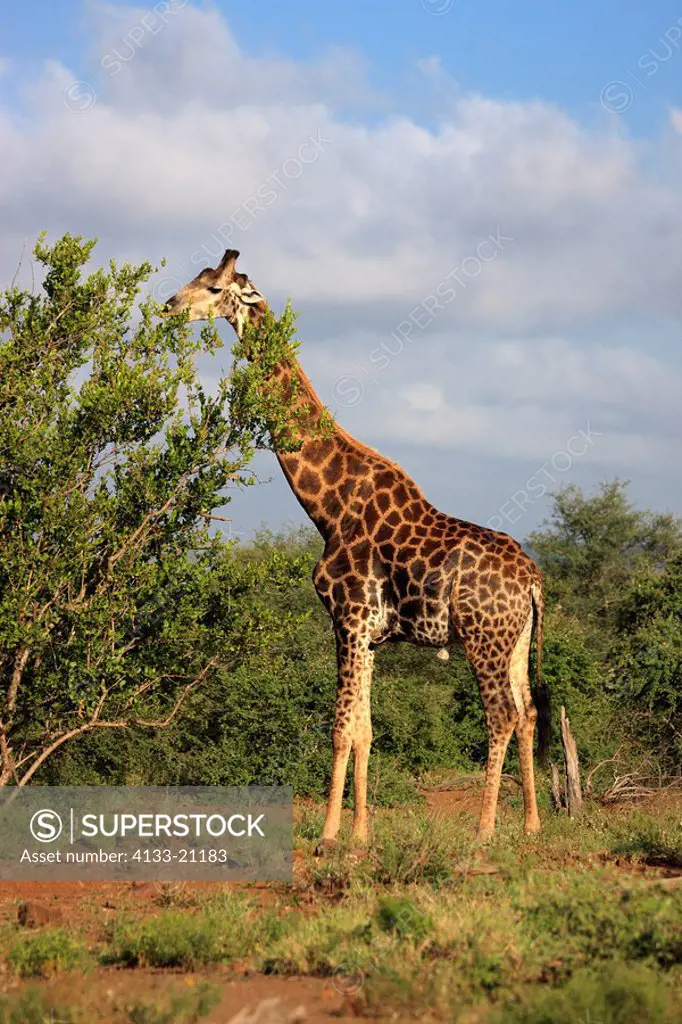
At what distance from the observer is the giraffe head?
12.6 meters

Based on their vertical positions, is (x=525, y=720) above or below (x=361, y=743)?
above

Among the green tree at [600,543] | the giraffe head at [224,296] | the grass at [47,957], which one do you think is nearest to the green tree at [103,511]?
the giraffe head at [224,296]

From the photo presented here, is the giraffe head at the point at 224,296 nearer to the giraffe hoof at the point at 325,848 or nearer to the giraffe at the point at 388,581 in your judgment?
the giraffe at the point at 388,581

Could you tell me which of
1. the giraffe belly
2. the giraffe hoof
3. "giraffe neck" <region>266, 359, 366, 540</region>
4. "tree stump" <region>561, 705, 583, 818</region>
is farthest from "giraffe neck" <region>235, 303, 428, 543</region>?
"tree stump" <region>561, 705, 583, 818</region>

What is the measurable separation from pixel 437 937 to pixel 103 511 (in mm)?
5520

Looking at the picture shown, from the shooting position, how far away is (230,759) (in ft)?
56.0

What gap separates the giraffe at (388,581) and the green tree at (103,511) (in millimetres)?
839

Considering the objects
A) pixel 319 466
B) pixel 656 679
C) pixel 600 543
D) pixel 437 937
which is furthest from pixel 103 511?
pixel 600 543

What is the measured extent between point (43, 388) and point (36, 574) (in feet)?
6.21

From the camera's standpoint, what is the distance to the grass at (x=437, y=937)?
6449 millimetres

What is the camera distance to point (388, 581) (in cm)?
1233

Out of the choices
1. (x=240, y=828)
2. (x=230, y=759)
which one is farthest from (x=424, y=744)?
(x=240, y=828)

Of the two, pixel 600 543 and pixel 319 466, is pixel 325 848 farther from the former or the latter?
pixel 600 543

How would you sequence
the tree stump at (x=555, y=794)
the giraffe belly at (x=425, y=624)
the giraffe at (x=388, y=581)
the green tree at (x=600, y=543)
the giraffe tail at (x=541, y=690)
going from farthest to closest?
the green tree at (x=600, y=543), the tree stump at (x=555, y=794), the giraffe tail at (x=541, y=690), the giraffe belly at (x=425, y=624), the giraffe at (x=388, y=581)
